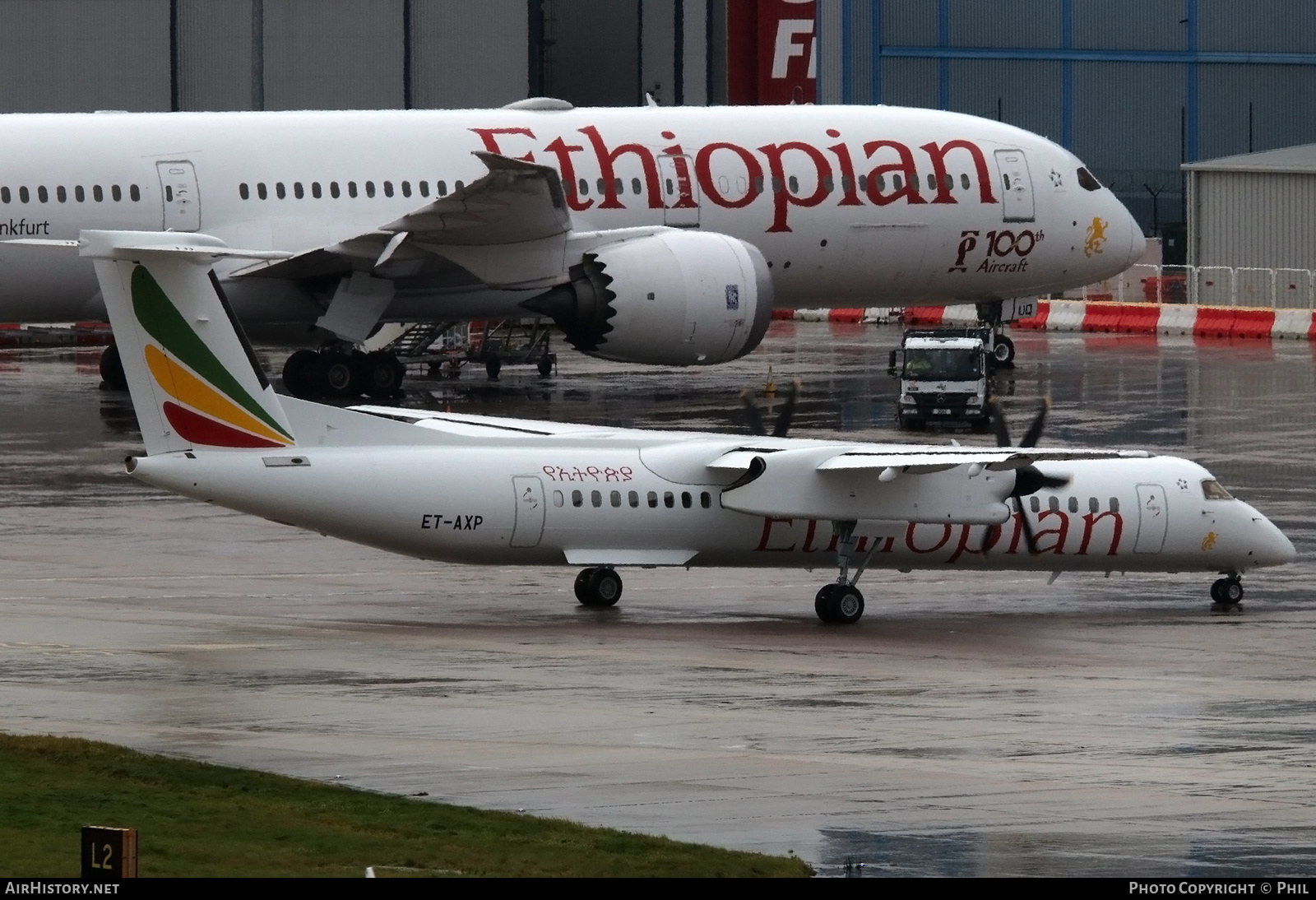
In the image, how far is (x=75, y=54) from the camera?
79125mm

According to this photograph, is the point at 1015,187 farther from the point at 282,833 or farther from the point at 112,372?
the point at 282,833

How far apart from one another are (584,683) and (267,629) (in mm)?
5068

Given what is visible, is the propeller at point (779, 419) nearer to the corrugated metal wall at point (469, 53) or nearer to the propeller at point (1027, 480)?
the propeller at point (1027, 480)

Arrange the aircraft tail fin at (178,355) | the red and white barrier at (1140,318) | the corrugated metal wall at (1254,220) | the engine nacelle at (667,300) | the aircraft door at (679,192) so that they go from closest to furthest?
the aircraft tail fin at (178,355), the engine nacelle at (667,300), the aircraft door at (679,192), the red and white barrier at (1140,318), the corrugated metal wall at (1254,220)

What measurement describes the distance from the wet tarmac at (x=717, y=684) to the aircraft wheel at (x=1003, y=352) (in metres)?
10.8

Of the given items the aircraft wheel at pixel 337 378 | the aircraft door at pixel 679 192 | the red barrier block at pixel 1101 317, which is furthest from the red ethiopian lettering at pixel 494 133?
the red barrier block at pixel 1101 317

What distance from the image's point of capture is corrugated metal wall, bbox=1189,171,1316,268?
75.4 m

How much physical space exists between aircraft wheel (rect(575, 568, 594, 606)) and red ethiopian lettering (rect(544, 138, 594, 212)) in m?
18.3

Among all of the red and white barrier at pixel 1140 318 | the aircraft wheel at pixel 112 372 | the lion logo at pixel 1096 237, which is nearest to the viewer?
the aircraft wheel at pixel 112 372

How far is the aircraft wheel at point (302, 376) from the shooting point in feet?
154

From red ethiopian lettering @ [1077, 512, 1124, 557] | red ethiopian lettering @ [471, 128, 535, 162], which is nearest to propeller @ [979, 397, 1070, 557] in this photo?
red ethiopian lettering @ [1077, 512, 1124, 557]

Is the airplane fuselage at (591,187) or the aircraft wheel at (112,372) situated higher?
the airplane fuselage at (591,187)
